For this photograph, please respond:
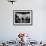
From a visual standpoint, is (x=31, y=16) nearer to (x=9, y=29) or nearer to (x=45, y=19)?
(x=45, y=19)

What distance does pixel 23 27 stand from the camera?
200 inches

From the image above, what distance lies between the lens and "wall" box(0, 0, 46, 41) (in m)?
5.04

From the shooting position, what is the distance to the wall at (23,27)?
5.04 metres

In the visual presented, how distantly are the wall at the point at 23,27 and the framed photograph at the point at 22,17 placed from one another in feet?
0.46

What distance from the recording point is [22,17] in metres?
5.09

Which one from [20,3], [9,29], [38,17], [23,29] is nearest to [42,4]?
[38,17]

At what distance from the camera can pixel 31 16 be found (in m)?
5.05

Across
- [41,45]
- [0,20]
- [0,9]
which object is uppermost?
[0,9]

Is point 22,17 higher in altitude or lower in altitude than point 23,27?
higher

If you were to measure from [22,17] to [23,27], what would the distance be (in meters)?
0.39

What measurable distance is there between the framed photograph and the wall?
0.14m

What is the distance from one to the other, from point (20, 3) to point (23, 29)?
102cm

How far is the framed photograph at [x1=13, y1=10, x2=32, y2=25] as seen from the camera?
5.05 meters

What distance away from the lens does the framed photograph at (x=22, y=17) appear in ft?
16.6
